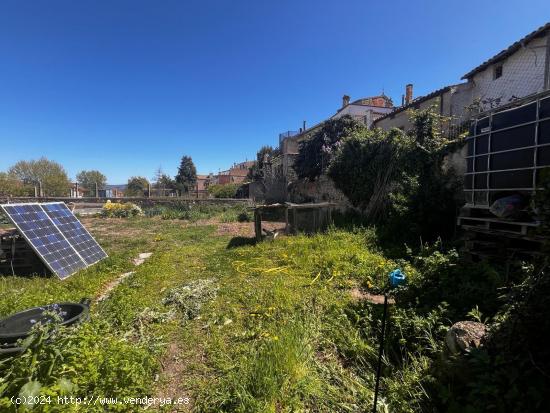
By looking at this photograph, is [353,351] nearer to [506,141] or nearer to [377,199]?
[506,141]

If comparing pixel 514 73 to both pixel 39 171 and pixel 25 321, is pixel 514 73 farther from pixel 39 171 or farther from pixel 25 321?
pixel 39 171

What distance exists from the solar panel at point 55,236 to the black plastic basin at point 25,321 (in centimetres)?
353

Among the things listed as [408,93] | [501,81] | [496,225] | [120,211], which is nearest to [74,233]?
[496,225]

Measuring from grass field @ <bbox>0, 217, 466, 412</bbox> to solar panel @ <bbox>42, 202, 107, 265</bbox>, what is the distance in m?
0.72

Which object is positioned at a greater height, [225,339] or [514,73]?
[514,73]

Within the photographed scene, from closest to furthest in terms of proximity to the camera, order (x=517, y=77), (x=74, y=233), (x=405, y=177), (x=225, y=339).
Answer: (x=225, y=339), (x=74, y=233), (x=405, y=177), (x=517, y=77)

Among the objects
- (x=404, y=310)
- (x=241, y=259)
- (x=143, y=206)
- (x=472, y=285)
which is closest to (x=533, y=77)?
(x=472, y=285)

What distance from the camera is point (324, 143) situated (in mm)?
16500

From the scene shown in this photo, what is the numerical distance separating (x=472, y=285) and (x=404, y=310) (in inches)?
35.8

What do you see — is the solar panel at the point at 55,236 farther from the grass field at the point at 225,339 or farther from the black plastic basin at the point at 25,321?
the black plastic basin at the point at 25,321

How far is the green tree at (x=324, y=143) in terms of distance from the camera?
52.4ft

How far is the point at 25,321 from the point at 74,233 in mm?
5569

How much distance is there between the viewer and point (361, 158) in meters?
11.4

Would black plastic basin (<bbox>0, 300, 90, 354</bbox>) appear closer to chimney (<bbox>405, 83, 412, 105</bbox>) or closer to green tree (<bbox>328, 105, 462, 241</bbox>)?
green tree (<bbox>328, 105, 462, 241</bbox>)
